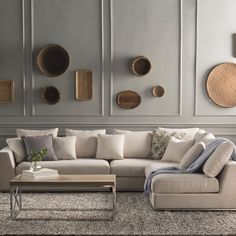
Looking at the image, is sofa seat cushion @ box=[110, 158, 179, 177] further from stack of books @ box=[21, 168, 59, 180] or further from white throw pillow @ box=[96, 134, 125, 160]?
stack of books @ box=[21, 168, 59, 180]

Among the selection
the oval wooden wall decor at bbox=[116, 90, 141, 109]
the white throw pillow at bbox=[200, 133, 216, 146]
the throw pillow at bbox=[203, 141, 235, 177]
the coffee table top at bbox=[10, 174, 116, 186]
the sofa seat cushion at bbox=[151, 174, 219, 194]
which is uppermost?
the oval wooden wall decor at bbox=[116, 90, 141, 109]

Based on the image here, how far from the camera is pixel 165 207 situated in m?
5.33

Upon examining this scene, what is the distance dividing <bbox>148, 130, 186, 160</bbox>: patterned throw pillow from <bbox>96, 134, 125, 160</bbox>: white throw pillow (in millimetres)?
419

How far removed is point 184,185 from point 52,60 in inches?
120

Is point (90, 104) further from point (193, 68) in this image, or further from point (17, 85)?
point (193, 68)

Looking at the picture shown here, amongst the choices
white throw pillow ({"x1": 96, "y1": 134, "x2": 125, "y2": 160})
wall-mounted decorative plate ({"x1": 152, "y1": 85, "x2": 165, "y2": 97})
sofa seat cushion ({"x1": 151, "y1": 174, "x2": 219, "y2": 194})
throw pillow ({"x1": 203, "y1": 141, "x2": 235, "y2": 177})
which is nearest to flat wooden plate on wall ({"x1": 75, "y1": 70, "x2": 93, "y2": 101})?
white throw pillow ({"x1": 96, "y1": 134, "x2": 125, "y2": 160})

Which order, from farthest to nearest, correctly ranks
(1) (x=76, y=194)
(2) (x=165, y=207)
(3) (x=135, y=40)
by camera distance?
(3) (x=135, y=40) → (1) (x=76, y=194) → (2) (x=165, y=207)

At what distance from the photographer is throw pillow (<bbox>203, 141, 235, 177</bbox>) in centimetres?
534

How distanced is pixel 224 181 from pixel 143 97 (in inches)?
95.0

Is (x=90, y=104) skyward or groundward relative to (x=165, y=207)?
skyward

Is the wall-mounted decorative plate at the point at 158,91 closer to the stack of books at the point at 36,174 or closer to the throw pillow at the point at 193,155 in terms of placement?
the throw pillow at the point at 193,155

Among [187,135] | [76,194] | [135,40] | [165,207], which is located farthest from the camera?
[135,40]

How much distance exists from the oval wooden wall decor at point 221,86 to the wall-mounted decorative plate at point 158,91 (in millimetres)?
664

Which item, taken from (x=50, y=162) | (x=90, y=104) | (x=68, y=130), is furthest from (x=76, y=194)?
(x=90, y=104)
